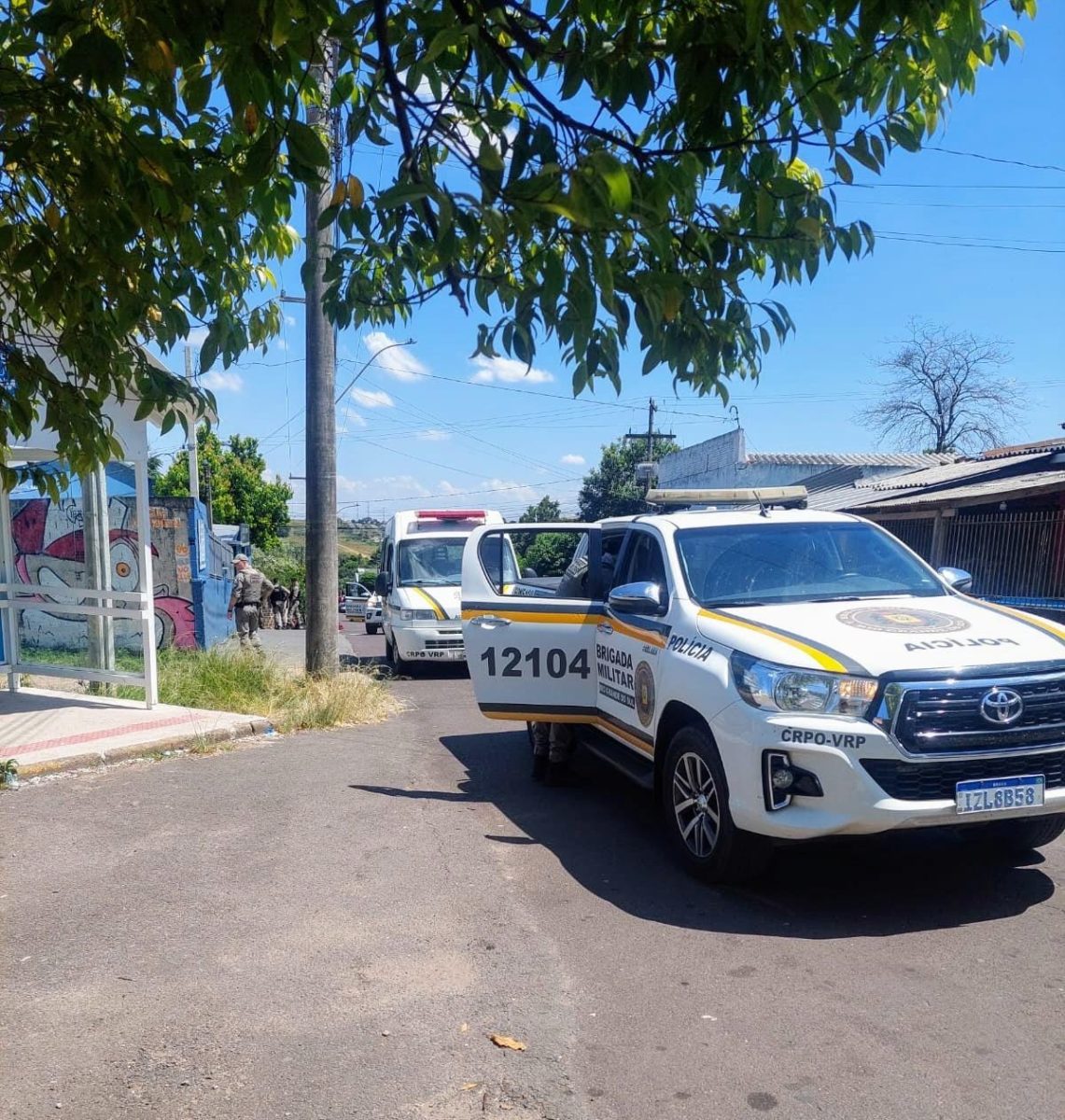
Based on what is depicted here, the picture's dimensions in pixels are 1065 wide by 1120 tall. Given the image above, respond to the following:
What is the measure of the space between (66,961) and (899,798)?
3695 mm

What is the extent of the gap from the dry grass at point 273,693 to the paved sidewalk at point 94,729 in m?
0.35

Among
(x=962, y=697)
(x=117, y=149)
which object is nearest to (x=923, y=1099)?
(x=962, y=697)

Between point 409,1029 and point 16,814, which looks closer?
point 409,1029

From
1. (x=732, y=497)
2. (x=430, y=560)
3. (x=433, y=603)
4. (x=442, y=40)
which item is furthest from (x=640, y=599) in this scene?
(x=430, y=560)

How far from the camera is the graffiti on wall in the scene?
1545cm

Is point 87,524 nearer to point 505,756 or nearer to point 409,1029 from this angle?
point 505,756

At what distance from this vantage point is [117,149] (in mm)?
4156

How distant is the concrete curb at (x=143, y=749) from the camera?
782 centimetres

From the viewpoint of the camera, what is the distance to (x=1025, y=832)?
538 cm

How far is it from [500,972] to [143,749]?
17.3ft

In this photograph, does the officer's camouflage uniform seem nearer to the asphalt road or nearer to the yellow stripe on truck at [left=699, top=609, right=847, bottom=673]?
the asphalt road

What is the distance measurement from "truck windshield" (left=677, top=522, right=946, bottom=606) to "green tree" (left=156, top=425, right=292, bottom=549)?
34.1 m

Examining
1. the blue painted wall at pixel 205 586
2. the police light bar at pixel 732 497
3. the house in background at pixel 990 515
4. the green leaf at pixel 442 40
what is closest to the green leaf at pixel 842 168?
the green leaf at pixel 442 40

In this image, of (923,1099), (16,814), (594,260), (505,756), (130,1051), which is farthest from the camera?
(505,756)
